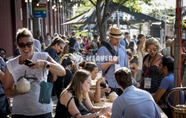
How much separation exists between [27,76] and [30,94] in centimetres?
20

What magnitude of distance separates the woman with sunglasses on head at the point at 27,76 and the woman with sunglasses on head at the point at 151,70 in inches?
115

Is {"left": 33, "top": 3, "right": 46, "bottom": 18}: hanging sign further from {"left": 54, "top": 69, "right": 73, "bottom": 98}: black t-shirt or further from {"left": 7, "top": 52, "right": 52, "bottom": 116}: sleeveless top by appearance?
{"left": 7, "top": 52, "right": 52, "bottom": 116}: sleeveless top

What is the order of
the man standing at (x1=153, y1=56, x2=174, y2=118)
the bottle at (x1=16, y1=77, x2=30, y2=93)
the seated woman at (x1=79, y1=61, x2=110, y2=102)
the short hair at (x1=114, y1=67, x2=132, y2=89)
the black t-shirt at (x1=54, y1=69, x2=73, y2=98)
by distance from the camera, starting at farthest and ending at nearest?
1. the black t-shirt at (x1=54, y1=69, x2=73, y2=98)
2. the seated woman at (x1=79, y1=61, x2=110, y2=102)
3. the man standing at (x1=153, y1=56, x2=174, y2=118)
4. the short hair at (x1=114, y1=67, x2=132, y2=89)
5. the bottle at (x1=16, y1=77, x2=30, y2=93)

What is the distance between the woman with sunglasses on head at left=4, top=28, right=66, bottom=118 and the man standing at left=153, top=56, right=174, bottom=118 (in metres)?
2.04

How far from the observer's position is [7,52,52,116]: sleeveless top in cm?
488

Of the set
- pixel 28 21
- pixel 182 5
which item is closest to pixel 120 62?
pixel 182 5

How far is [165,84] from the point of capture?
6492mm

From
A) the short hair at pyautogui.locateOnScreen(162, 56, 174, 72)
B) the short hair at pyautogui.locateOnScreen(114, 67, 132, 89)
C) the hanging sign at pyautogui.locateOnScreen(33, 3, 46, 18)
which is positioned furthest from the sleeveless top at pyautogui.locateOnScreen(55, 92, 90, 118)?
the hanging sign at pyautogui.locateOnScreen(33, 3, 46, 18)

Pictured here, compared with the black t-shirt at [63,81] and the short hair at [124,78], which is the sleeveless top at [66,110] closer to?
the short hair at [124,78]

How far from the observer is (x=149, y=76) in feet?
25.2

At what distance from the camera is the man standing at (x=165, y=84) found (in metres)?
6.47

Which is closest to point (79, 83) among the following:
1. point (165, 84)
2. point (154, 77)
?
point (165, 84)

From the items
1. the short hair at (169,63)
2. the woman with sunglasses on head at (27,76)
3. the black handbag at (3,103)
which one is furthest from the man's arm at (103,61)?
the woman with sunglasses on head at (27,76)

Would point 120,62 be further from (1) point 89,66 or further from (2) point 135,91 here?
(2) point 135,91
